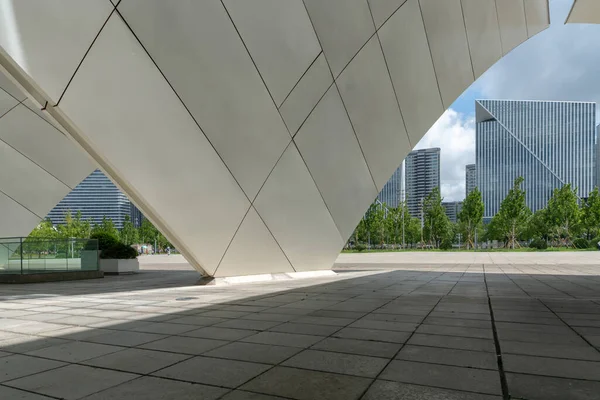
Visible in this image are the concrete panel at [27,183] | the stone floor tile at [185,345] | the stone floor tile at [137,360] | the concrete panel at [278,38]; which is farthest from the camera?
the concrete panel at [27,183]

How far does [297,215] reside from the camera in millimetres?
13789

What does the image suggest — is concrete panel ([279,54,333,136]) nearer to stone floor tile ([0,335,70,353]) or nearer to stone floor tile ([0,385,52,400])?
stone floor tile ([0,335,70,353])

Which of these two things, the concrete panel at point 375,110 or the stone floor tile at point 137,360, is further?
the concrete panel at point 375,110

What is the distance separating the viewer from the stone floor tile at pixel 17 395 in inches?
134

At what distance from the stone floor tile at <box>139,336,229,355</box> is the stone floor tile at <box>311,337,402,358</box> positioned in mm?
1238

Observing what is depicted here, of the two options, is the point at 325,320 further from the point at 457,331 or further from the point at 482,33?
the point at 482,33

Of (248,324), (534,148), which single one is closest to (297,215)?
(248,324)

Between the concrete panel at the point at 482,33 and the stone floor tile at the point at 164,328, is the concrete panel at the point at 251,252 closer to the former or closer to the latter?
the stone floor tile at the point at 164,328

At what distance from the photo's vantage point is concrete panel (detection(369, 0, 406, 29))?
1384 centimetres

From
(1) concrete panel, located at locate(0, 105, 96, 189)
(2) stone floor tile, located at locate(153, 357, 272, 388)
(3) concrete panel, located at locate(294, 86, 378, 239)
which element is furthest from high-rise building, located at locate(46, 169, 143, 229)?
(2) stone floor tile, located at locate(153, 357, 272, 388)

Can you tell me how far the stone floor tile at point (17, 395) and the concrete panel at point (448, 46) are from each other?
1628 cm

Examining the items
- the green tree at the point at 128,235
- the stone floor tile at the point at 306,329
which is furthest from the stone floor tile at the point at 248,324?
the green tree at the point at 128,235

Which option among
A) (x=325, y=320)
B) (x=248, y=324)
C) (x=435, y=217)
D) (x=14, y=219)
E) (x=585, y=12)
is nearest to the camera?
(x=248, y=324)

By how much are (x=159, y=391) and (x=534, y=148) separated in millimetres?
166335
